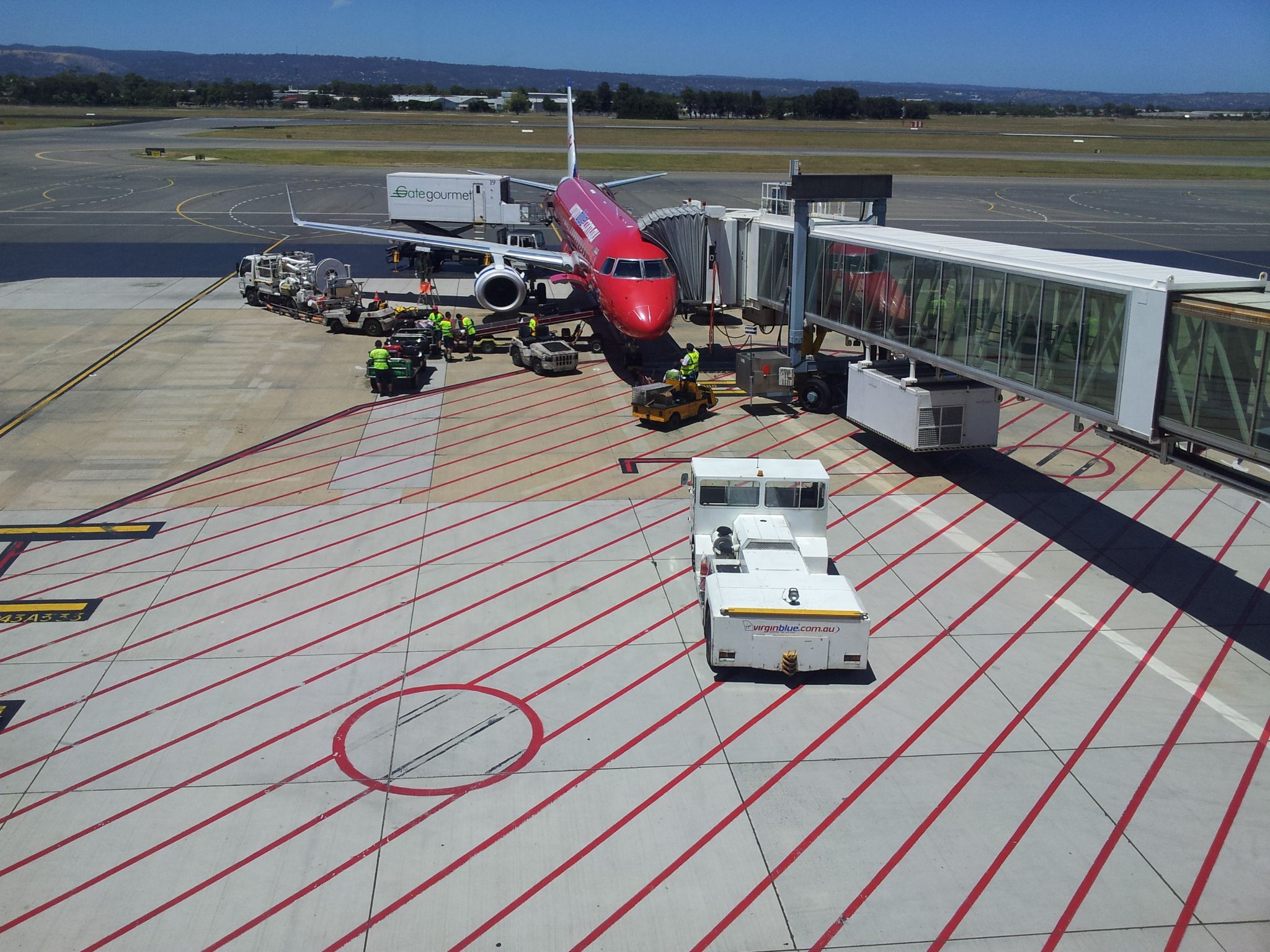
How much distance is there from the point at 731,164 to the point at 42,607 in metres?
106

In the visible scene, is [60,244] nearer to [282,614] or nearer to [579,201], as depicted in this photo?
[579,201]

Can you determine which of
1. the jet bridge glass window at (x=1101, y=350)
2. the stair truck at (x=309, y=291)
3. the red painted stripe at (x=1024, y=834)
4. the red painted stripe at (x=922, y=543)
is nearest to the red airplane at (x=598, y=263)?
the stair truck at (x=309, y=291)

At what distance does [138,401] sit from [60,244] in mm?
37545

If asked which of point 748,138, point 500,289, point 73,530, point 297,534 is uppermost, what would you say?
point 748,138

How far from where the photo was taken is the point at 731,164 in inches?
4611

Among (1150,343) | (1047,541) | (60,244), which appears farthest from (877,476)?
(60,244)

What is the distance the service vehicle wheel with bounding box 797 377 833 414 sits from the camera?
33.2m

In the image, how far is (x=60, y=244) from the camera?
63812 millimetres

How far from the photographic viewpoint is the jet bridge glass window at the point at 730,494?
67.5ft

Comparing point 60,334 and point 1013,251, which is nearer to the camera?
point 1013,251

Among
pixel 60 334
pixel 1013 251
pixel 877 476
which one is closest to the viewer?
pixel 1013 251

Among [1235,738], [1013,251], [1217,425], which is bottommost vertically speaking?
[1235,738]

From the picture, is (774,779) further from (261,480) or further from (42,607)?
(261,480)

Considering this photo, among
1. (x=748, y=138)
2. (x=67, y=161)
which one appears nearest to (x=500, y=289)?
(x=67, y=161)
